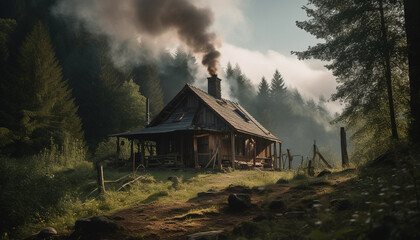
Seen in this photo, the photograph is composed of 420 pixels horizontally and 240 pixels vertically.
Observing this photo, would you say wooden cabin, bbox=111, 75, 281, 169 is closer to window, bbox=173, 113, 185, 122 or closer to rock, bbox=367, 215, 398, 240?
window, bbox=173, 113, 185, 122

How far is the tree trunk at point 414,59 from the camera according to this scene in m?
8.26

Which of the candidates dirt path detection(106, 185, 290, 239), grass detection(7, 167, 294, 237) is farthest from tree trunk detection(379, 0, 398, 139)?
dirt path detection(106, 185, 290, 239)

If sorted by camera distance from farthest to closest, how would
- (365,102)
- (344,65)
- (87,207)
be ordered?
(365,102) < (344,65) < (87,207)

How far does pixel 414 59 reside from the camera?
8789 millimetres

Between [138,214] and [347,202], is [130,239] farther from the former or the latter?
[347,202]

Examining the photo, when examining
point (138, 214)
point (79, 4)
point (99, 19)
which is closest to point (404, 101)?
point (138, 214)

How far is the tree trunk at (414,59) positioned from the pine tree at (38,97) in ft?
75.5

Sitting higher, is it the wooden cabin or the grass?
the wooden cabin

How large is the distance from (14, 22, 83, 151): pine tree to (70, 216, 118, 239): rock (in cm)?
1906

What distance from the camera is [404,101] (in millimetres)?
12984

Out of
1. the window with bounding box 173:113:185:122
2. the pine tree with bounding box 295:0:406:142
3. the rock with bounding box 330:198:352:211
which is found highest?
the pine tree with bounding box 295:0:406:142

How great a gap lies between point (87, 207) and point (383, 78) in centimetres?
1256

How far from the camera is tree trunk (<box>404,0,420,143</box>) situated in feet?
27.1

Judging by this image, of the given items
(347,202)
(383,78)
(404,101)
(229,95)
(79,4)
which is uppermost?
(79,4)
